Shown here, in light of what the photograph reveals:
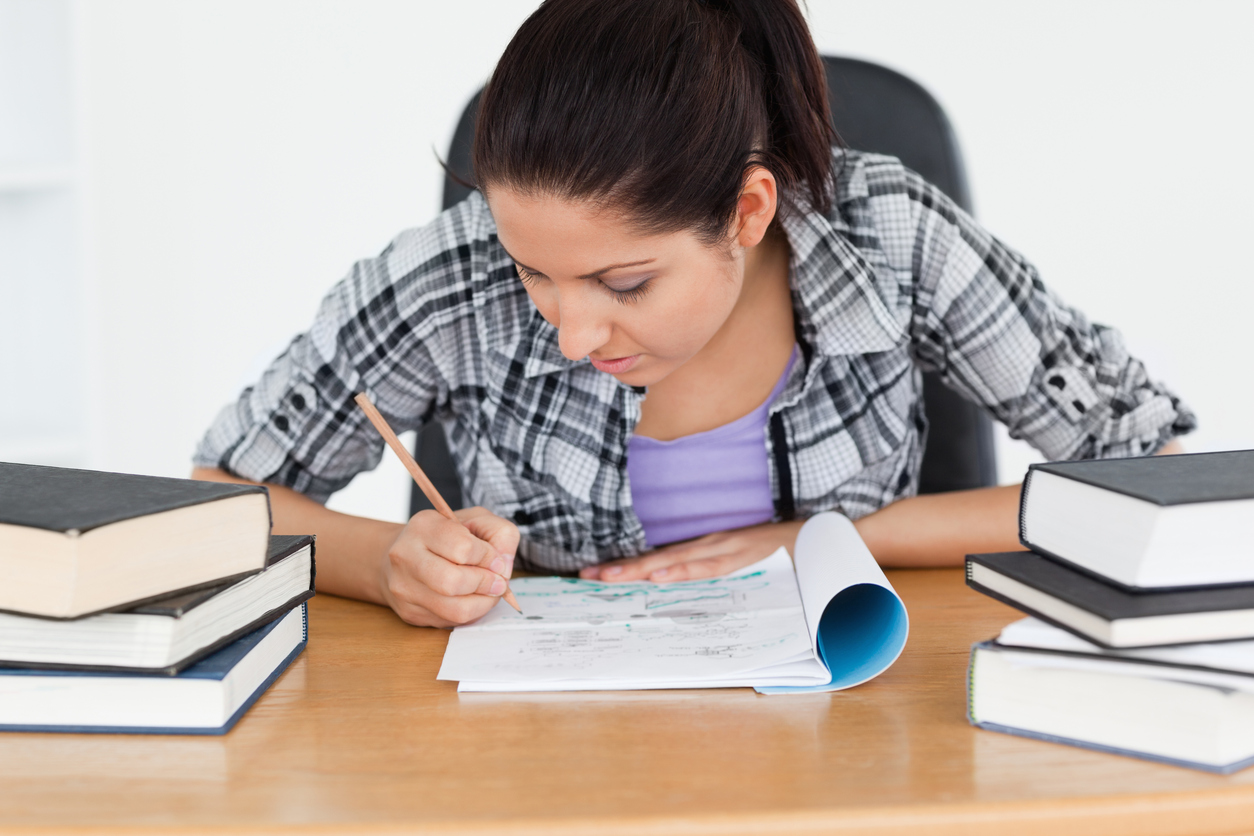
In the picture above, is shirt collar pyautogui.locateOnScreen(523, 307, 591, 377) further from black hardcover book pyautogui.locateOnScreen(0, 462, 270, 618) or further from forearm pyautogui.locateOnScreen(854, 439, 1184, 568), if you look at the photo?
black hardcover book pyautogui.locateOnScreen(0, 462, 270, 618)

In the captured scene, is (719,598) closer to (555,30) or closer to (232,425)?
(555,30)

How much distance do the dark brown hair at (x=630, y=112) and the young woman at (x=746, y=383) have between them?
42 millimetres

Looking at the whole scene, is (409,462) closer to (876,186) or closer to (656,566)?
(656,566)

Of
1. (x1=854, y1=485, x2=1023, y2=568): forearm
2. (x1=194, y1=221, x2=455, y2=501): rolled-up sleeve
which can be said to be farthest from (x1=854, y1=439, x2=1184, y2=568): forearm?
(x1=194, y1=221, x2=455, y2=501): rolled-up sleeve

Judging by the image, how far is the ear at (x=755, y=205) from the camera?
96 cm

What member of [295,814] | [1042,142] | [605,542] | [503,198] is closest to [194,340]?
[605,542]

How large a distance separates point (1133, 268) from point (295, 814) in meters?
2.17

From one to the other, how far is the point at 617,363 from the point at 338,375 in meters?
0.35

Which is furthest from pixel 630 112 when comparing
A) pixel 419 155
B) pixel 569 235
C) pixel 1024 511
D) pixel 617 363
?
pixel 419 155

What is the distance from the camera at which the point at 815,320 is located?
1.15m

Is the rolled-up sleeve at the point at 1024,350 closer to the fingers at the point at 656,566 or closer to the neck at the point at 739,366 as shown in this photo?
the neck at the point at 739,366

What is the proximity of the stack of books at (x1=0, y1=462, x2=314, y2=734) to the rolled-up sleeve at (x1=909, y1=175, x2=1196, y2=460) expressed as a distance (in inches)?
31.3

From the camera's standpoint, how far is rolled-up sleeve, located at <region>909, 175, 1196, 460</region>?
1.17m

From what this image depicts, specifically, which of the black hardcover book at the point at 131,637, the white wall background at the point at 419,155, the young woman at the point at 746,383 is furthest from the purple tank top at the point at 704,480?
the white wall background at the point at 419,155
